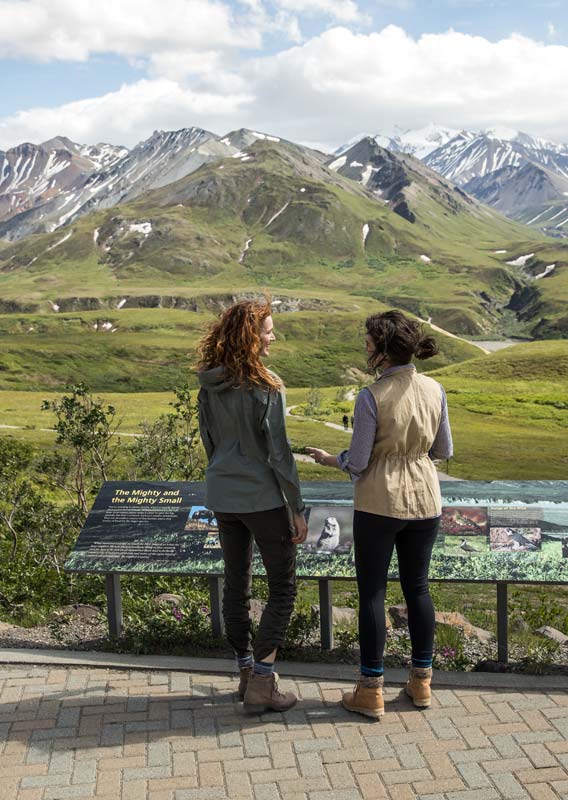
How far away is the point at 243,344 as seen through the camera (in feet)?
20.5

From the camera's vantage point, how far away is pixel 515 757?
19.6ft

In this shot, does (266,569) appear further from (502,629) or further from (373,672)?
(502,629)

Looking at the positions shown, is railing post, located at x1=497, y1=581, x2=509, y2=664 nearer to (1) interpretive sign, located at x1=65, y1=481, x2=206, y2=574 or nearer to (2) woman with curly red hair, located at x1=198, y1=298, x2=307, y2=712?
(2) woman with curly red hair, located at x1=198, y1=298, x2=307, y2=712

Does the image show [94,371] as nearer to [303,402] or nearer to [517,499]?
[303,402]

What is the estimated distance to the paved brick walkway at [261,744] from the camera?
564 centimetres

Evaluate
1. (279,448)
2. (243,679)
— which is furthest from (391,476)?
(243,679)

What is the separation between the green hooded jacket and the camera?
6379mm

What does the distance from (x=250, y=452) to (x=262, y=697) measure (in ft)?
6.96

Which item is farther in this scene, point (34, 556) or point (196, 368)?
point (34, 556)

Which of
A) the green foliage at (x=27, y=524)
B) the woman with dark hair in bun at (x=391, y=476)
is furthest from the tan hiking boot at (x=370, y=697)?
the green foliage at (x=27, y=524)

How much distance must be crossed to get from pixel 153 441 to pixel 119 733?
1181 cm

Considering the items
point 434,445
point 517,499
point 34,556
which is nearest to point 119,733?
point 434,445

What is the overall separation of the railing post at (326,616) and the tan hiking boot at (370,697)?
4.75 ft

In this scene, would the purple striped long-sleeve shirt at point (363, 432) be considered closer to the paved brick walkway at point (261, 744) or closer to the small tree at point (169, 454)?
the paved brick walkway at point (261, 744)
